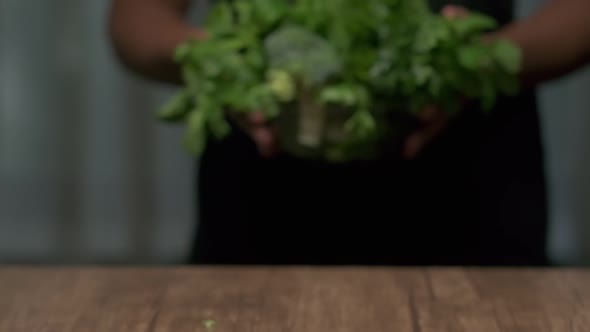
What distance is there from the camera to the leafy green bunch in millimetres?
842

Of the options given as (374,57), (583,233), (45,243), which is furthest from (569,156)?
(45,243)

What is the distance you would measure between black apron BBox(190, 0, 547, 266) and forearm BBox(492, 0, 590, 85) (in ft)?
0.47

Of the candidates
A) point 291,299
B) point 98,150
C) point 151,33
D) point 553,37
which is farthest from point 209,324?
point 98,150

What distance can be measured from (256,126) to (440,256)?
48 cm

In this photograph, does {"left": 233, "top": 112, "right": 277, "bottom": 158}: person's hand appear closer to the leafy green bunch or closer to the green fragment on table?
the leafy green bunch

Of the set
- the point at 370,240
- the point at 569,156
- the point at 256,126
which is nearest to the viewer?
the point at 256,126

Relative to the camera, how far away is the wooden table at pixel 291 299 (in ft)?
2.64

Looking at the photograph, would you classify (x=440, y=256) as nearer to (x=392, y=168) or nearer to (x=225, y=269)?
(x=392, y=168)

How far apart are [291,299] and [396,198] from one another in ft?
1.51

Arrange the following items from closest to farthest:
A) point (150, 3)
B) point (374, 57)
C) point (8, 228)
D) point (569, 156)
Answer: point (374, 57)
point (150, 3)
point (569, 156)
point (8, 228)

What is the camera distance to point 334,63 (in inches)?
32.9

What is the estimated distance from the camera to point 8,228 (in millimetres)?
1687

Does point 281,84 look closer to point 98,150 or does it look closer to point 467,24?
point 467,24

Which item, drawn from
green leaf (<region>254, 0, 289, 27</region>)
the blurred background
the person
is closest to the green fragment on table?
green leaf (<region>254, 0, 289, 27</region>)
